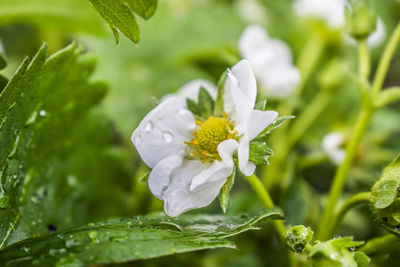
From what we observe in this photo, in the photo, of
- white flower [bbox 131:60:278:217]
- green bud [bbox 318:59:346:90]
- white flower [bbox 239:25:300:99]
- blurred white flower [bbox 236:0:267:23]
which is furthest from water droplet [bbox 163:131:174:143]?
blurred white flower [bbox 236:0:267:23]

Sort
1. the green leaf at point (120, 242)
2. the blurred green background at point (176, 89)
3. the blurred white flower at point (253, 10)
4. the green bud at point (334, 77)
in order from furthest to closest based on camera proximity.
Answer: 1. the blurred white flower at point (253, 10)
2. the green bud at point (334, 77)
3. the blurred green background at point (176, 89)
4. the green leaf at point (120, 242)

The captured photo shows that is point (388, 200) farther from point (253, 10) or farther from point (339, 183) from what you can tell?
point (253, 10)

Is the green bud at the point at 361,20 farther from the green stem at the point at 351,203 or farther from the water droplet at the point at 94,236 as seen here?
the water droplet at the point at 94,236

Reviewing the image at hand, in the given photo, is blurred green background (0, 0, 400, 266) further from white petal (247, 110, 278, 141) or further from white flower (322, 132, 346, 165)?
white petal (247, 110, 278, 141)

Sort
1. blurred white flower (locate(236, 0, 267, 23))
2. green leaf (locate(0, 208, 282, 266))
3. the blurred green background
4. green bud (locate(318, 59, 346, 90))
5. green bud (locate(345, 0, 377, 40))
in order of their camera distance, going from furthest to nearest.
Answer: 1. blurred white flower (locate(236, 0, 267, 23))
2. green bud (locate(318, 59, 346, 90))
3. the blurred green background
4. green bud (locate(345, 0, 377, 40))
5. green leaf (locate(0, 208, 282, 266))

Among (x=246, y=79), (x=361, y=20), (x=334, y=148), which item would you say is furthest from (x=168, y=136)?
(x=334, y=148)

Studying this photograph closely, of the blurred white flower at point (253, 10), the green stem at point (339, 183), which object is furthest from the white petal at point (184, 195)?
the blurred white flower at point (253, 10)
